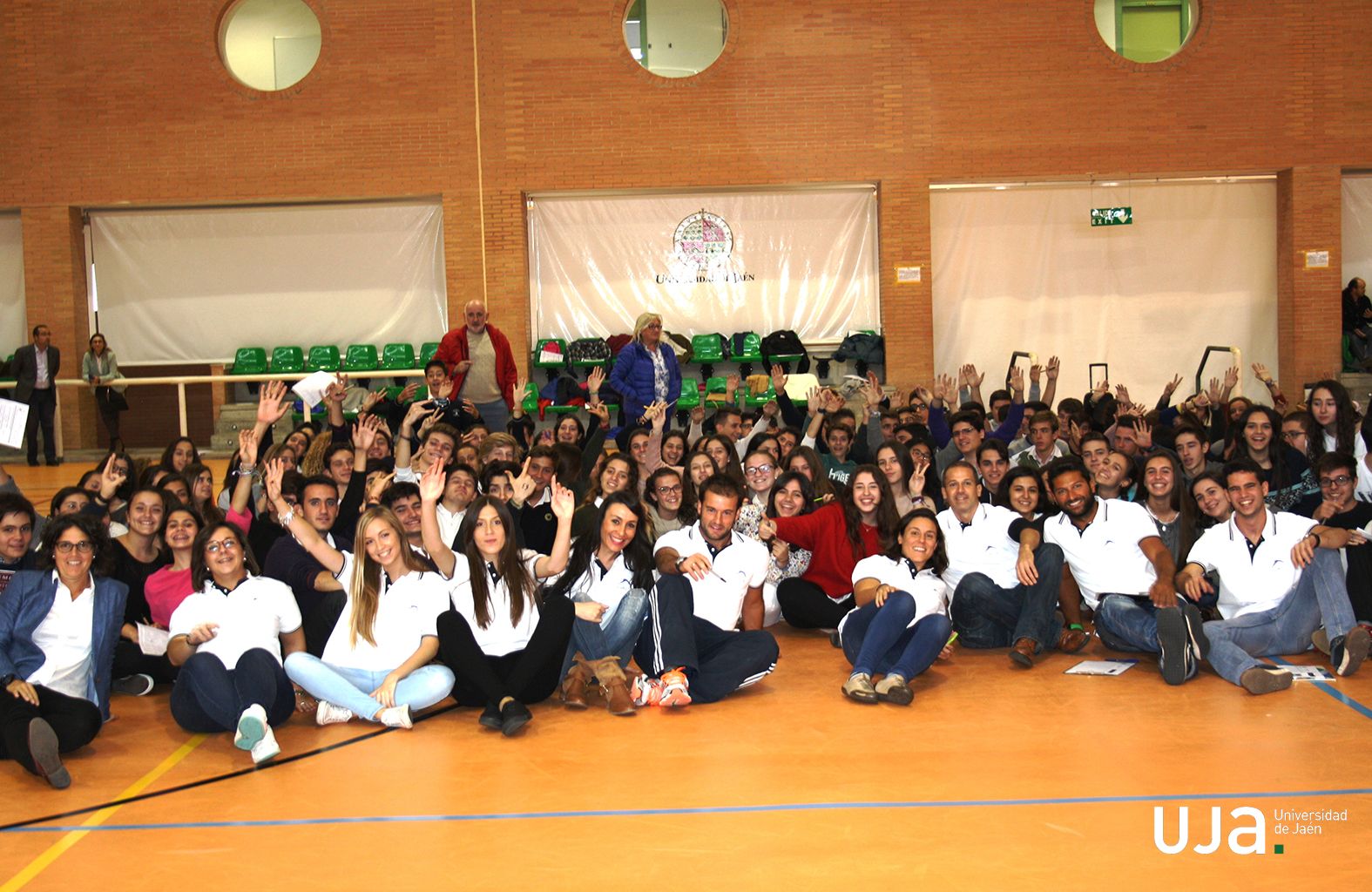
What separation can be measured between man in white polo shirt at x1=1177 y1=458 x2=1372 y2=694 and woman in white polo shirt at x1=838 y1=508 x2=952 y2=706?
1219 millimetres

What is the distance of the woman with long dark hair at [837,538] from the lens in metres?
6.71

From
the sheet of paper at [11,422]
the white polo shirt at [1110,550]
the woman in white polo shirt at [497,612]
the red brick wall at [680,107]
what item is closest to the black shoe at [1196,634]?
the white polo shirt at [1110,550]

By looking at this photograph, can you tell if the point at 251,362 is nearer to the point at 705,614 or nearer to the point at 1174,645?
the point at 705,614

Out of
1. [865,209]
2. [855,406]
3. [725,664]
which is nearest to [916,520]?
[725,664]

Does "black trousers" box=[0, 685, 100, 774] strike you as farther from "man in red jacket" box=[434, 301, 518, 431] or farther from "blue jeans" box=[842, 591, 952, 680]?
"man in red jacket" box=[434, 301, 518, 431]

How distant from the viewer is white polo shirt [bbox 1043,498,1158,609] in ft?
20.5

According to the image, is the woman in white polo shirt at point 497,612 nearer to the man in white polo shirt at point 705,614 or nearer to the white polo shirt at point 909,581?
the man in white polo shirt at point 705,614

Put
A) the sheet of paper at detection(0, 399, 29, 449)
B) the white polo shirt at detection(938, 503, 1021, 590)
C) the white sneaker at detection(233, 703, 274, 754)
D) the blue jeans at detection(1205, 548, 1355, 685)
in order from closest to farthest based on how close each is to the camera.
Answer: the white sneaker at detection(233, 703, 274, 754)
the blue jeans at detection(1205, 548, 1355, 685)
the white polo shirt at detection(938, 503, 1021, 590)
the sheet of paper at detection(0, 399, 29, 449)

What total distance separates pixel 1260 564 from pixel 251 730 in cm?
457

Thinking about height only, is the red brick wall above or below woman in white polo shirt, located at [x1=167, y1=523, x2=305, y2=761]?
above

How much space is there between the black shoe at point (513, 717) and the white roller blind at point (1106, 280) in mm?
11058

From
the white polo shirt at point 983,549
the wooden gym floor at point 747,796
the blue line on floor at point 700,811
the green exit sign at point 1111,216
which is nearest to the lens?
the wooden gym floor at point 747,796

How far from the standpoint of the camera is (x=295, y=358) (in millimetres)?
15227

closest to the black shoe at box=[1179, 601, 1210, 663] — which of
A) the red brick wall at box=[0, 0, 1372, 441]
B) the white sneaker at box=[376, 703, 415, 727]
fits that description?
the white sneaker at box=[376, 703, 415, 727]
